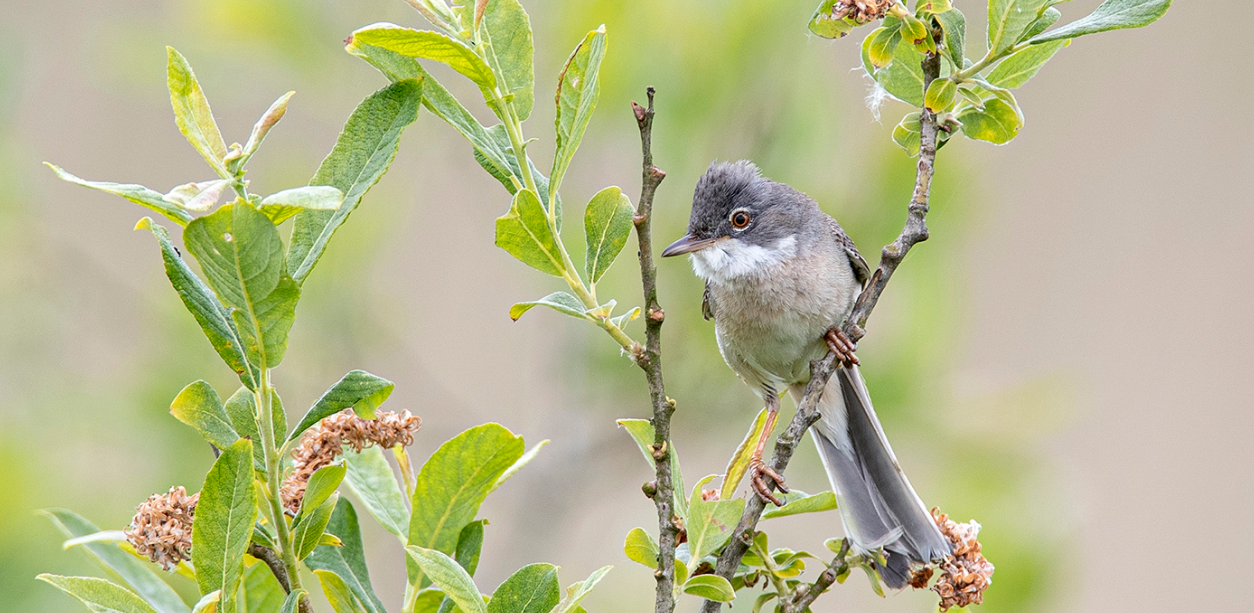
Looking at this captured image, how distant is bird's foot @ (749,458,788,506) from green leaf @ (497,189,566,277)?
0.39 metres

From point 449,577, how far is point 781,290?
1711 mm

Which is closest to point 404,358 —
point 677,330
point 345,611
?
point 677,330

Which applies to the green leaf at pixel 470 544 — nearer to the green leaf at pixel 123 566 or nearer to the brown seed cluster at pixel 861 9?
the green leaf at pixel 123 566

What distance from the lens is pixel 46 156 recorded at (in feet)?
14.6

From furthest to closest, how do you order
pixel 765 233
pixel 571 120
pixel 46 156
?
pixel 46 156 < pixel 765 233 < pixel 571 120

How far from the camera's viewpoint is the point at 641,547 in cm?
113

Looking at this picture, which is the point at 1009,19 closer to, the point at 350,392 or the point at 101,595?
the point at 350,392

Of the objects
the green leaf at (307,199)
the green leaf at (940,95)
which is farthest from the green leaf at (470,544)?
the green leaf at (940,95)

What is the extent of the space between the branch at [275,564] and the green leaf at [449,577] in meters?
0.15

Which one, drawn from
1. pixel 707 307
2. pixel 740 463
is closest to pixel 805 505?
pixel 740 463

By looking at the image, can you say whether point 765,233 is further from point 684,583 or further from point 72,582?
point 72,582

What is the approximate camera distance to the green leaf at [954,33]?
122cm

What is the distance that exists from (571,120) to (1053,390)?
2.76 metres

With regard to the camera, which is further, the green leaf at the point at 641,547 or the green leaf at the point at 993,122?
the green leaf at the point at 993,122
